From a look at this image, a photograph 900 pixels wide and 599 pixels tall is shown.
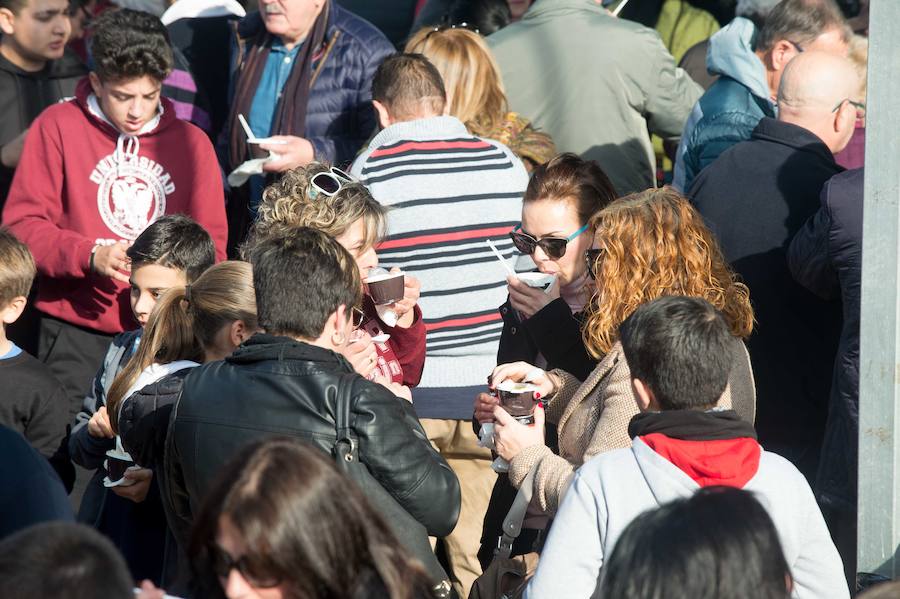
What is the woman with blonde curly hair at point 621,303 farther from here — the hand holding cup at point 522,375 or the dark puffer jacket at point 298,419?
the dark puffer jacket at point 298,419

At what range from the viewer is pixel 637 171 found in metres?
5.89

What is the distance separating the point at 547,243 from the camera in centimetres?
393

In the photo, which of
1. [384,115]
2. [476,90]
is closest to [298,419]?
[384,115]

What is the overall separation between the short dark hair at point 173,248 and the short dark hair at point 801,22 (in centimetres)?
275

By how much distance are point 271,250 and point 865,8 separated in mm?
4979

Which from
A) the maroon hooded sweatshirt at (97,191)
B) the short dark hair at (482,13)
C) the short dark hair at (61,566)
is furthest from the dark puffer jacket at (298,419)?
the short dark hair at (482,13)

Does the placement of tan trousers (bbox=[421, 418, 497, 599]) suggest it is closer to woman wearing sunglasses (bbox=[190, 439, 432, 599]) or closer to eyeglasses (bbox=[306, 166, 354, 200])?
eyeglasses (bbox=[306, 166, 354, 200])

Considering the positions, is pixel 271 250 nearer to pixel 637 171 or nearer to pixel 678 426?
pixel 678 426

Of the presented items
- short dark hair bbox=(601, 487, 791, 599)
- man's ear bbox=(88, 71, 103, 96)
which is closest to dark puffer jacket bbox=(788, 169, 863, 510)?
short dark hair bbox=(601, 487, 791, 599)

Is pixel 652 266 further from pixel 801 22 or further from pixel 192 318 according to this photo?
pixel 801 22

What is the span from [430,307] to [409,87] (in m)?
0.90

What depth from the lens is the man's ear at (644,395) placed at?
2.83m

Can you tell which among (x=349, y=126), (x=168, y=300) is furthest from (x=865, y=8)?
(x=168, y=300)

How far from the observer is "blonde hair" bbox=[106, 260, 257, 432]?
140 inches
